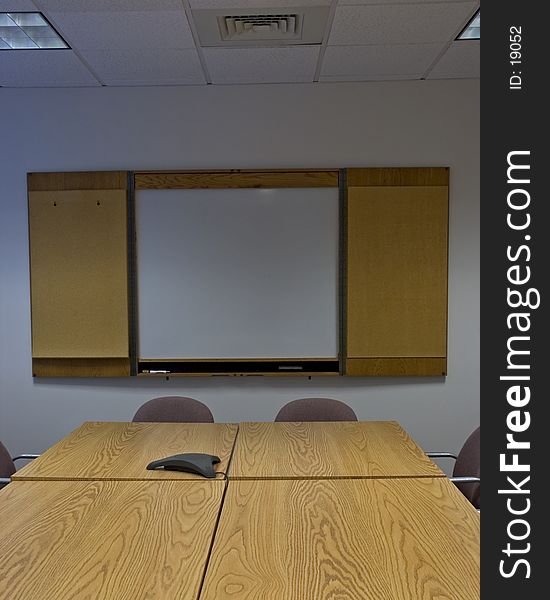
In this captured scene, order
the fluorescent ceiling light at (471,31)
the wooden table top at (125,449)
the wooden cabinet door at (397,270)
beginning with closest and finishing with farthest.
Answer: the wooden table top at (125,449) < the fluorescent ceiling light at (471,31) < the wooden cabinet door at (397,270)

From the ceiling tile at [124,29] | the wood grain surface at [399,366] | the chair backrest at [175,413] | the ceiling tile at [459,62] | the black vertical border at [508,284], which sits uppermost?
the ceiling tile at [459,62]

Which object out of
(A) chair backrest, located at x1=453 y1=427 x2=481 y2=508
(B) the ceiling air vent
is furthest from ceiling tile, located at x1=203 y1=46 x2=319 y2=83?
(A) chair backrest, located at x1=453 y1=427 x2=481 y2=508

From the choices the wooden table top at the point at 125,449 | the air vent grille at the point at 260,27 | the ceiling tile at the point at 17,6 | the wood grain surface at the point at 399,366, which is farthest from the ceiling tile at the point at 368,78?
the wooden table top at the point at 125,449

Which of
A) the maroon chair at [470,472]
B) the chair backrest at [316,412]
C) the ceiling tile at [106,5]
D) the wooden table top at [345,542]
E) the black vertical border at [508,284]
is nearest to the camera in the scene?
the black vertical border at [508,284]

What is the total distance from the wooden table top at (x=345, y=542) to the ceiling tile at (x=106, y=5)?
7.56 ft

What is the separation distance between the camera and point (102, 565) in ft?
4.44

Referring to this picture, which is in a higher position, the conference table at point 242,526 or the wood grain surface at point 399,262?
the wood grain surface at point 399,262

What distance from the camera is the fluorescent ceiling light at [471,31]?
9.72 ft

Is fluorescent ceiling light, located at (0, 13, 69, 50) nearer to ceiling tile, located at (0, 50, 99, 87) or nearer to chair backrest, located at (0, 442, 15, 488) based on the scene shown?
ceiling tile, located at (0, 50, 99, 87)

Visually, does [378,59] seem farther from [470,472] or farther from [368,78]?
[470,472]

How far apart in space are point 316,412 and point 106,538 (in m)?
1.75

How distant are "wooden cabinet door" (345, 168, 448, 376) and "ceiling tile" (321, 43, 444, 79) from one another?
65cm

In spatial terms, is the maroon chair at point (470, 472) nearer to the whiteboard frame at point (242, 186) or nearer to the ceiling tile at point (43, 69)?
the whiteboard frame at point (242, 186)

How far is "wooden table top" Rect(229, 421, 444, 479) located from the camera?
2.08 m
